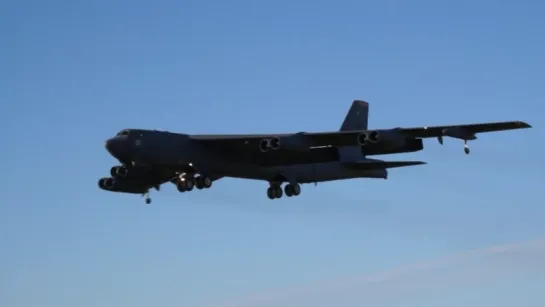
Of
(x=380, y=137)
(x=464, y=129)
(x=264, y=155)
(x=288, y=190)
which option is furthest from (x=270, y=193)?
(x=464, y=129)

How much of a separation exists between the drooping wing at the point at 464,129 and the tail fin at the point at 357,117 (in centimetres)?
898

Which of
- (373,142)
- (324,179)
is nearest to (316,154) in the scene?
(324,179)

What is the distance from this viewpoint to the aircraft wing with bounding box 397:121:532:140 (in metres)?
46.1

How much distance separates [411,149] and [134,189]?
41.3 feet

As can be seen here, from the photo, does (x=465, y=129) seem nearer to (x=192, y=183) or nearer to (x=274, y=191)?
(x=274, y=191)

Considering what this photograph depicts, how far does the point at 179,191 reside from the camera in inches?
1959

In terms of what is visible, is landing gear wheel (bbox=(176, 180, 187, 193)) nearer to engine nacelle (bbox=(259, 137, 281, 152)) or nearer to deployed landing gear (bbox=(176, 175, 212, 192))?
deployed landing gear (bbox=(176, 175, 212, 192))

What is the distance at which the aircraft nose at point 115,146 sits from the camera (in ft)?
156

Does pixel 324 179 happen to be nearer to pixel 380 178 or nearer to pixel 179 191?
pixel 380 178

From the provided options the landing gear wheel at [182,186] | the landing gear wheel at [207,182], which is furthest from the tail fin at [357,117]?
the landing gear wheel at [182,186]

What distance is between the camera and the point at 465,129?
46844mm

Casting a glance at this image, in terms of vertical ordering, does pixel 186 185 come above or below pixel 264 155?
below

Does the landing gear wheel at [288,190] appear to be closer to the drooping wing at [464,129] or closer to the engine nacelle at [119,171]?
the drooping wing at [464,129]

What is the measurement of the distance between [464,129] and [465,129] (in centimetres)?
4
